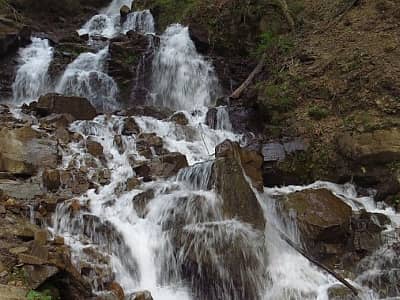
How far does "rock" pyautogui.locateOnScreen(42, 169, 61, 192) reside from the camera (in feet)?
23.5

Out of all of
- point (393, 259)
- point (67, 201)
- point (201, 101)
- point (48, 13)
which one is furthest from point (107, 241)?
point (48, 13)

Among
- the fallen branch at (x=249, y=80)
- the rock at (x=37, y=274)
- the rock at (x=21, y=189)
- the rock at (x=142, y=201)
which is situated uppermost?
the fallen branch at (x=249, y=80)

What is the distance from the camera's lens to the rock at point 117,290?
17.4 ft

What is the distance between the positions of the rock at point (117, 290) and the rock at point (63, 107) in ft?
18.6

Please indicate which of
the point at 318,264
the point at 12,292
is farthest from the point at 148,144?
the point at 12,292

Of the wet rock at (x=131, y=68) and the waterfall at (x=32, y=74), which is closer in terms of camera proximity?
the waterfall at (x=32, y=74)

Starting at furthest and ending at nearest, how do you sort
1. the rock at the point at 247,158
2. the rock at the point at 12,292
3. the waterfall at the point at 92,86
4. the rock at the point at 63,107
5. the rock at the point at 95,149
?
the waterfall at the point at 92,86
the rock at the point at 63,107
the rock at the point at 95,149
the rock at the point at 247,158
the rock at the point at 12,292

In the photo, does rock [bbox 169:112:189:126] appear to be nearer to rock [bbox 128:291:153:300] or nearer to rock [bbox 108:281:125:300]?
rock [bbox 108:281:125:300]

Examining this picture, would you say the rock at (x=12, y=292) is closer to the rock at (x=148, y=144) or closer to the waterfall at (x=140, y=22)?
the rock at (x=148, y=144)

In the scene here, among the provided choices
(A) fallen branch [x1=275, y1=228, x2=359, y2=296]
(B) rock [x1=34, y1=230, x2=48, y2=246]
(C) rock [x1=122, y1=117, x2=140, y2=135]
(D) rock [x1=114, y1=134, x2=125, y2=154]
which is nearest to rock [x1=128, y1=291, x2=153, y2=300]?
(B) rock [x1=34, y1=230, x2=48, y2=246]

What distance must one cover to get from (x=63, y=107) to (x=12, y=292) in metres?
6.59

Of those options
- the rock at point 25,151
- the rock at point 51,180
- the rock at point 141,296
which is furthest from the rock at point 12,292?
the rock at point 25,151

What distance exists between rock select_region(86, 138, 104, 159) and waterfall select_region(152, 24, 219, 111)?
4265 mm

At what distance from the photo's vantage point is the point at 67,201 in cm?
668
